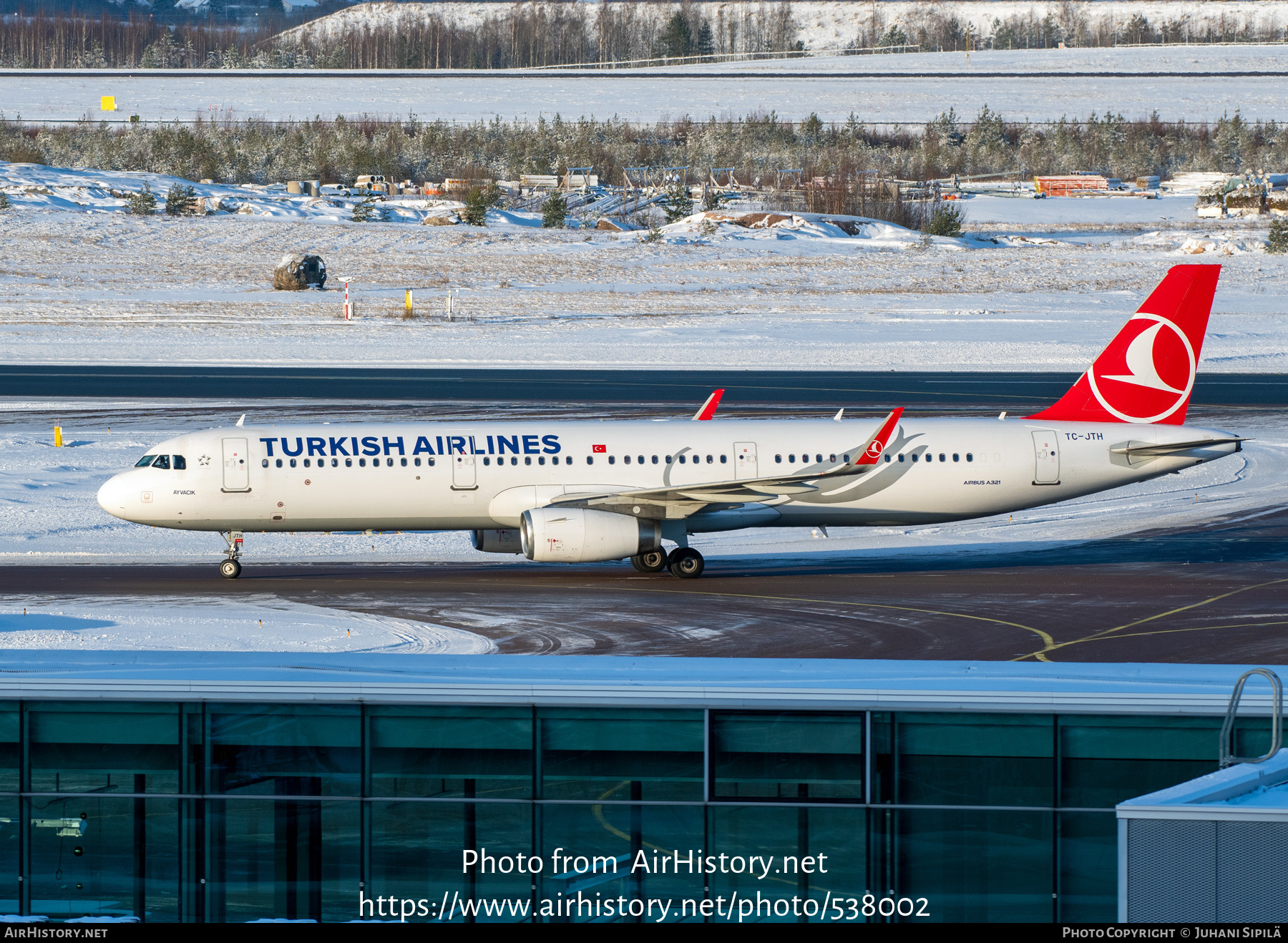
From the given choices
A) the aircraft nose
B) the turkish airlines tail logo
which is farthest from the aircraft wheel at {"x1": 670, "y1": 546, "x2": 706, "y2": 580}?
the aircraft nose

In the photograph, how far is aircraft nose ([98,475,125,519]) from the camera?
35.6m

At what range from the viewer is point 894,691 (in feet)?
43.8

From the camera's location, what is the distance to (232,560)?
36.2m

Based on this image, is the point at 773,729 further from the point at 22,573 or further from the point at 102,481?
the point at 102,481

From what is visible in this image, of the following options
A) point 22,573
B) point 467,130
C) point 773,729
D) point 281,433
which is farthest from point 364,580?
point 467,130

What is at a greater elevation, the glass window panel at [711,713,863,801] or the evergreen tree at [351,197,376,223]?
the evergreen tree at [351,197,376,223]

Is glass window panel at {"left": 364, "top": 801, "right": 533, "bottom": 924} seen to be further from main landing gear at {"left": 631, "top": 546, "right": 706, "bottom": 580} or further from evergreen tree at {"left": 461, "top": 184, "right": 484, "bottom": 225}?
evergreen tree at {"left": 461, "top": 184, "right": 484, "bottom": 225}

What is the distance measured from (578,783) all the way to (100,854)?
4.22m

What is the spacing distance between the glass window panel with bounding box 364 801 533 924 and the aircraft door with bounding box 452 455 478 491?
22.3 m

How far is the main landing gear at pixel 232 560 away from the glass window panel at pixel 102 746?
2249 cm

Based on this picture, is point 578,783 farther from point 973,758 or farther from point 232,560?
point 232,560

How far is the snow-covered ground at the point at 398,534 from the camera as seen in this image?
3972 centimetres

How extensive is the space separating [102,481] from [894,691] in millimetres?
37437

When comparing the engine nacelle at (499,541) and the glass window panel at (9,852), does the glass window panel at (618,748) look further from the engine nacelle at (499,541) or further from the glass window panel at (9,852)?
the engine nacelle at (499,541)
